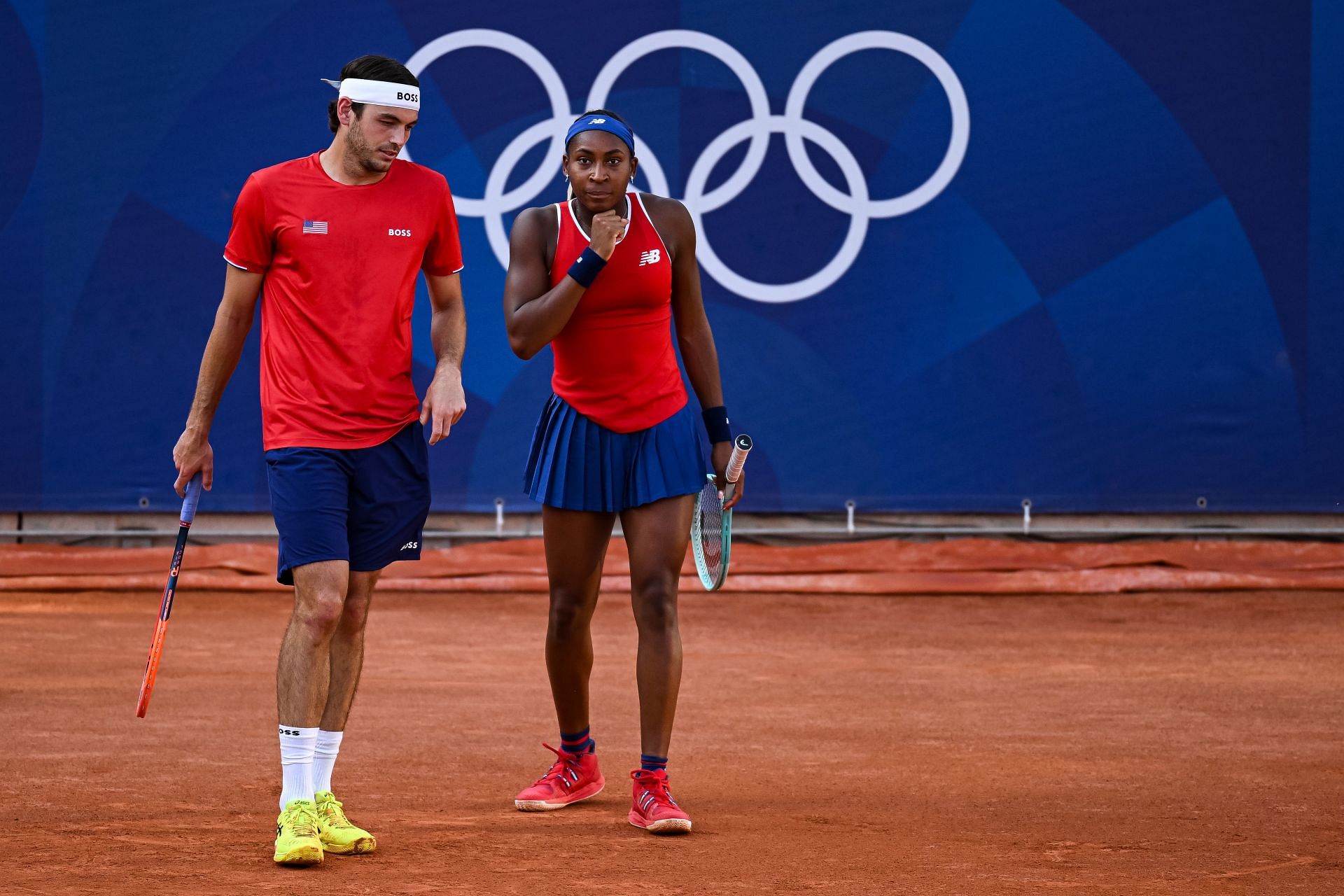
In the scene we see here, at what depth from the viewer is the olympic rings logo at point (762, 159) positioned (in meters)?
10.1

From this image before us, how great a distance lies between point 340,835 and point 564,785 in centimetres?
89

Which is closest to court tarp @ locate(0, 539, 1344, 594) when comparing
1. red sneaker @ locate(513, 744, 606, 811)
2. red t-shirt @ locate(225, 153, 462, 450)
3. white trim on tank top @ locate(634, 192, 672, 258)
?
red sneaker @ locate(513, 744, 606, 811)

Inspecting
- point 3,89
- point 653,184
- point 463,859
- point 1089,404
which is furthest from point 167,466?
point 463,859

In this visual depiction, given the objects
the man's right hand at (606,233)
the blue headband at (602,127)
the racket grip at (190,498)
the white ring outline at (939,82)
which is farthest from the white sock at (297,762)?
the white ring outline at (939,82)

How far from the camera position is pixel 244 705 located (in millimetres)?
6441

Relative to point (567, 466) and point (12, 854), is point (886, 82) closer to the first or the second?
point (567, 466)

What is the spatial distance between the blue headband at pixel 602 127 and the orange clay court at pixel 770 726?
2036 millimetres

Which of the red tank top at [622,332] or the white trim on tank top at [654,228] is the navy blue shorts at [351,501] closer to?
the red tank top at [622,332]

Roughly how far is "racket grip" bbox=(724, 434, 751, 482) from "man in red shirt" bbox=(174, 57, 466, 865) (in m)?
0.90

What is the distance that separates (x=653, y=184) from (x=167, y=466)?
3.81m

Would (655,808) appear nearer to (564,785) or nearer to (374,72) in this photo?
(564,785)

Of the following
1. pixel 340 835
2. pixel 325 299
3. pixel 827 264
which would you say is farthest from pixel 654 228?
pixel 827 264

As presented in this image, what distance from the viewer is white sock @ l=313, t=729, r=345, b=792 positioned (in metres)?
4.19

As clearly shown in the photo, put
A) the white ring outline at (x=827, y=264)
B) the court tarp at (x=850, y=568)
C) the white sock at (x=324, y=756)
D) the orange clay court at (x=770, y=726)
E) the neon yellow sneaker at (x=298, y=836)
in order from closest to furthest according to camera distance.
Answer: the neon yellow sneaker at (x=298, y=836), the orange clay court at (x=770, y=726), the white sock at (x=324, y=756), the court tarp at (x=850, y=568), the white ring outline at (x=827, y=264)
